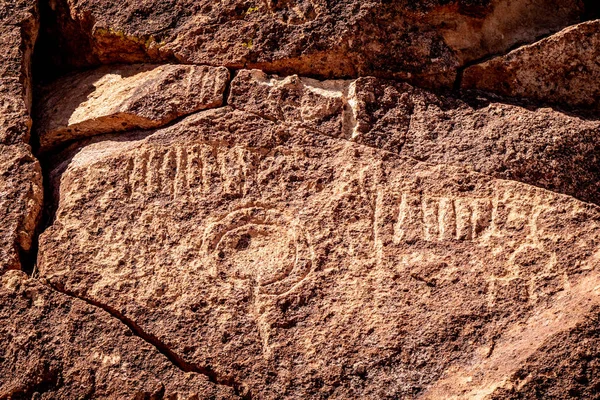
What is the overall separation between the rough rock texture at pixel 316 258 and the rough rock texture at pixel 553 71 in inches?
21.0

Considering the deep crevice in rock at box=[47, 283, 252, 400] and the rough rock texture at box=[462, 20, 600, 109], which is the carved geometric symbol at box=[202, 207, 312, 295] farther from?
the rough rock texture at box=[462, 20, 600, 109]

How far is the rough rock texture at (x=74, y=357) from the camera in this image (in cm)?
274

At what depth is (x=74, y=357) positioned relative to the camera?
110 inches

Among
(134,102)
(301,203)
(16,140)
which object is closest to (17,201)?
(16,140)

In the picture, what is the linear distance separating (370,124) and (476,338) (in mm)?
997

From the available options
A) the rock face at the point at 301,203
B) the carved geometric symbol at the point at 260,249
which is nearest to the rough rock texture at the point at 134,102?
the rock face at the point at 301,203

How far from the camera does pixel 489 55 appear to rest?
3520mm

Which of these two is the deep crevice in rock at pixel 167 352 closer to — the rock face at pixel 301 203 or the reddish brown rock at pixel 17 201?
the rock face at pixel 301 203

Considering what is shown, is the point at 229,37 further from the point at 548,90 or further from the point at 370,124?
the point at 548,90

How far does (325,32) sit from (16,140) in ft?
4.47

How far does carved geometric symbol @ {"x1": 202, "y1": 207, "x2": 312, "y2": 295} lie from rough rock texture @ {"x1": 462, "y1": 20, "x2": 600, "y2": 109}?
1079 mm

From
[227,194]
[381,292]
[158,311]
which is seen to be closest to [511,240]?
[381,292]

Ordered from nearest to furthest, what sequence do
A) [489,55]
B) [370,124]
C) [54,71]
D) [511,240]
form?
[511,240]
[370,124]
[489,55]
[54,71]

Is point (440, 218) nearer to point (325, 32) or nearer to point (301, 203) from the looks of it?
point (301, 203)
